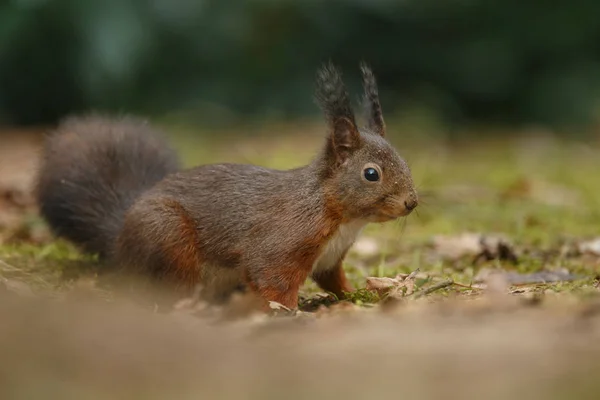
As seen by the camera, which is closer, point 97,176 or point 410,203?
point 410,203

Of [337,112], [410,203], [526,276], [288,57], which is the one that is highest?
[288,57]

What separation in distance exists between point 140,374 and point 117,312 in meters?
0.59

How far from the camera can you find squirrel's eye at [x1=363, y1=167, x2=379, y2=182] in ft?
15.1

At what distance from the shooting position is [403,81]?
12375 mm

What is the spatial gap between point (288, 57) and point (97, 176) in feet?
21.0

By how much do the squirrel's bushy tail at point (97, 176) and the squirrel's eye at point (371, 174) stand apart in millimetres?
1429

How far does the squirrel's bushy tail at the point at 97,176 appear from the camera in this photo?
5398 mm

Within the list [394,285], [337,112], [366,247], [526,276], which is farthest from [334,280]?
[366,247]

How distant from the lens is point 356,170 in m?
4.61

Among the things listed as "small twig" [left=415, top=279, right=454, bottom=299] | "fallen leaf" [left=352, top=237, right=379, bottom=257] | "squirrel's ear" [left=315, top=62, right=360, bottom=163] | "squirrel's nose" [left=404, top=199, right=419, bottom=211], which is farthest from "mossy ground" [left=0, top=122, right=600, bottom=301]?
"squirrel's ear" [left=315, top=62, right=360, bottom=163]

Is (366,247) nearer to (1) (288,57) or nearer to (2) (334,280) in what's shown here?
(2) (334,280)

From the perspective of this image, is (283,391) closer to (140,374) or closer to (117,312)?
(140,374)

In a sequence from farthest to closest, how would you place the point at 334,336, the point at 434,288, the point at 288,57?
the point at 288,57
the point at 434,288
the point at 334,336

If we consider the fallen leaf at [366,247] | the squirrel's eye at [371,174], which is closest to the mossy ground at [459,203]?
the fallen leaf at [366,247]
